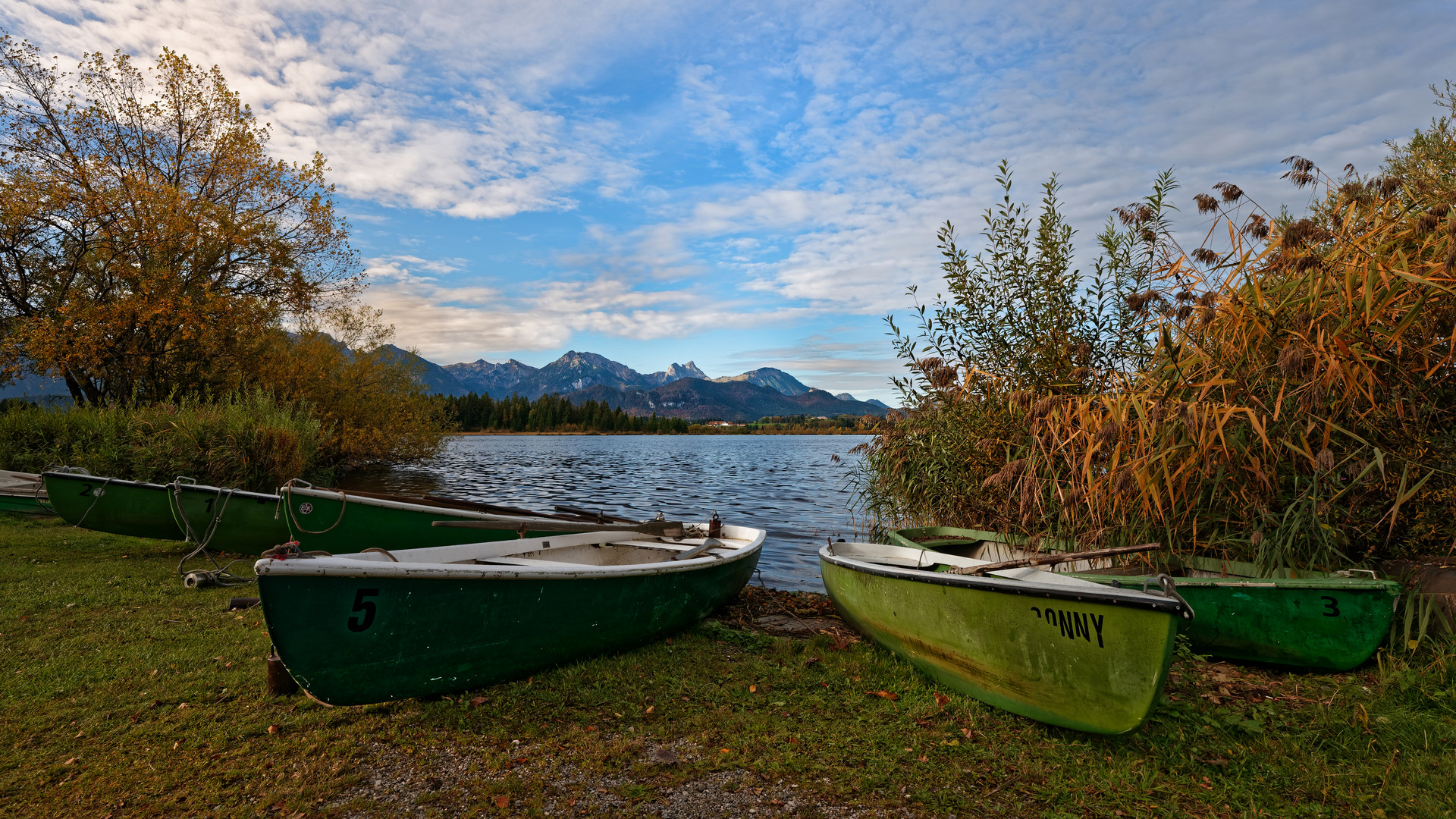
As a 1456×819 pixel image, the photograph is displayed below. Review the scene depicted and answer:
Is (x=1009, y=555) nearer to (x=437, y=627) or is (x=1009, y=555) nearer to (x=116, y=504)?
(x=437, y=627)

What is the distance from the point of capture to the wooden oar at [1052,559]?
15.6ft

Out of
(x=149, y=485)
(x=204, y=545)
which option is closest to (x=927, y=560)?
(x=204, y=545)

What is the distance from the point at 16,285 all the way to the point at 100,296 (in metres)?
2.38

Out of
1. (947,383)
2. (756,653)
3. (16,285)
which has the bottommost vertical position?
(756,653)

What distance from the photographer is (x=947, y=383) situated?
8.10m

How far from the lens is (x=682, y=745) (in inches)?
164

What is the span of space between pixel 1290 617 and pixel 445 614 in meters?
6.25

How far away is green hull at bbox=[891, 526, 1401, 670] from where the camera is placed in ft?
15.6

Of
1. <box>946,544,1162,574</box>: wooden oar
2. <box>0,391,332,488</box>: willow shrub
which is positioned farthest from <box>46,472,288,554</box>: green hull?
<box>946,544,1162,574</box>: wooden oar

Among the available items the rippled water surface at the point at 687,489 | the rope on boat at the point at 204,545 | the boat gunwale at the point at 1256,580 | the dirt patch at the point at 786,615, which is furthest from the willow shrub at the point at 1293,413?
the rope on boat at the point at 204,545

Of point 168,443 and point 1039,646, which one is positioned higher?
point 168,443

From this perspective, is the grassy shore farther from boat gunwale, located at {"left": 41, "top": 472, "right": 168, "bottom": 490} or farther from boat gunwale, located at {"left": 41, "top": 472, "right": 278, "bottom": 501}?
boat gunwale, located at {"left": 41, "top": 472, "right": 168, "bottom": 490}

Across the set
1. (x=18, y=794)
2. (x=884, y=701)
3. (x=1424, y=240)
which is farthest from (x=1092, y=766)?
(x=18, y=794)

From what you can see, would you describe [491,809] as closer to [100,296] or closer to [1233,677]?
[1233,677]
